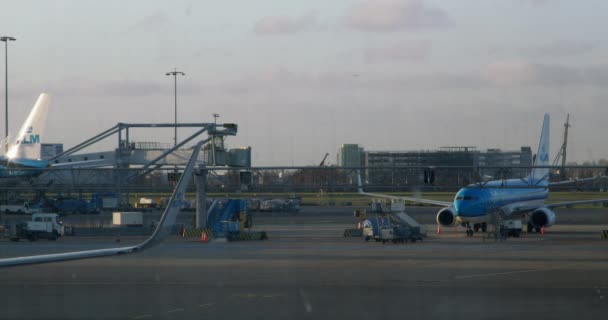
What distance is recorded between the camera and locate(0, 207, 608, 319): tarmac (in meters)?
19.1

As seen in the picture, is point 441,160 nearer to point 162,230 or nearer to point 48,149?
point 48,149

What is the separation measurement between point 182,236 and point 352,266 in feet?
78.4

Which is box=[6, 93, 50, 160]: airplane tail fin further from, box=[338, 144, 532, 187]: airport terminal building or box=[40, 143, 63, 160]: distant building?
box=[338, 144, 532, 187]: airport terminal building

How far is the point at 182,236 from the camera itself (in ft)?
174

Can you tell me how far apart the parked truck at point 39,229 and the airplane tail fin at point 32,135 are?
2108 centimetres

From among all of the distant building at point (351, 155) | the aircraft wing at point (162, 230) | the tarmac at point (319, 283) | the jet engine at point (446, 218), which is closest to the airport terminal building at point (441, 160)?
the distant building at point (351, 155)

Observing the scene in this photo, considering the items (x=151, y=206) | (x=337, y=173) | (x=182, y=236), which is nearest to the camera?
(x=182, y=236)

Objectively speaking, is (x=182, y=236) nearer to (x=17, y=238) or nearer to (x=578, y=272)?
(x=17, y=238)

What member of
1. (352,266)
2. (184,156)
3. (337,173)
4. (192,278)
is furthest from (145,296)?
(337,173)

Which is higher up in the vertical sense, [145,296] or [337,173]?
[337,173]

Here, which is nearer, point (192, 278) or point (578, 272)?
point (192, 278)

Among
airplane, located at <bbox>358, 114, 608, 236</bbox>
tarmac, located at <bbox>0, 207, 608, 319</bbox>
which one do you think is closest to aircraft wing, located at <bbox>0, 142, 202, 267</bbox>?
tarmac, located at <bbox>0, 207, 608, 319</bbox>

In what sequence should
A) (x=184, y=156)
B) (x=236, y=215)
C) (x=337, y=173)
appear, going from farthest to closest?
1. (x=337, y=173)
2. (x=184, y=156)
3. (x=236, y=215)

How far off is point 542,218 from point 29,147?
152ft
